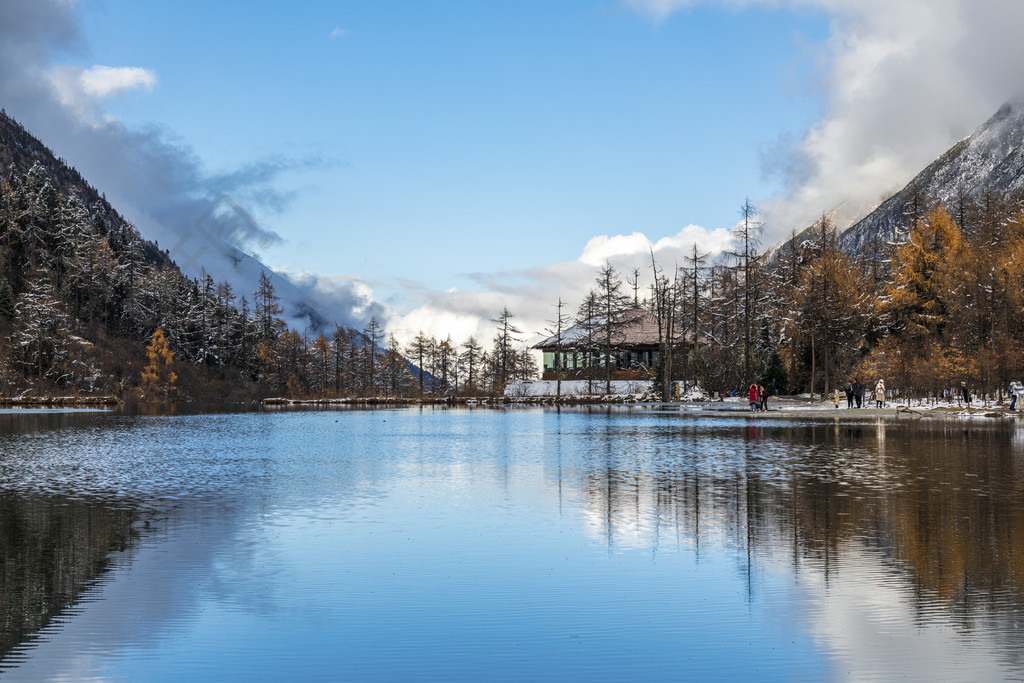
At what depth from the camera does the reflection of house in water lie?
95438 mm

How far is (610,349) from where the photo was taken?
94750 mm

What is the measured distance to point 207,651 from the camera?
7.79 meters

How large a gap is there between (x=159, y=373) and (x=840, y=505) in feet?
331

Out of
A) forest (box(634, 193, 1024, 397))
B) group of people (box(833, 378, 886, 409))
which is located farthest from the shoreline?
group of people (box(833, 378, 886, 409))

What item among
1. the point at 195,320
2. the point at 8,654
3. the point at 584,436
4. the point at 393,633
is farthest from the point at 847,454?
the point at 195,320

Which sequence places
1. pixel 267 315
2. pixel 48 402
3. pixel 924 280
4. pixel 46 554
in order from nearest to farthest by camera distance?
pixel 46 554
pixel 924 280
pixel 48 402
pixel 267 315

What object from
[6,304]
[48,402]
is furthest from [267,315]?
[48,402]

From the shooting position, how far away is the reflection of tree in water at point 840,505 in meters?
11.1

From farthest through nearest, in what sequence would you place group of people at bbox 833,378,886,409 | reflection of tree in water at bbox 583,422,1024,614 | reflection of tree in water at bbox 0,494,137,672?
group of people at bbox 833,378,886,409 < reflection of tree in water at bbox 583,422,1024,614 < reflection of tree in water at bbox 0,494,137,672

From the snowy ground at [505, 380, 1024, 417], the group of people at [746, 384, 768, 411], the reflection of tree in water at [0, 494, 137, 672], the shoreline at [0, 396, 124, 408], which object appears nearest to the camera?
the reflection of tree in water at [0, 494, 137, 672]

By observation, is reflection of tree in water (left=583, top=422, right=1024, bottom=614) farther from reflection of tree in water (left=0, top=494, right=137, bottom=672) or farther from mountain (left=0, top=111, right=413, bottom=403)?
mountain (left=0, top=111, right=413, bottom=403)

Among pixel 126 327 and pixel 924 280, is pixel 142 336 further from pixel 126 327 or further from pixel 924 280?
pixel 924 280

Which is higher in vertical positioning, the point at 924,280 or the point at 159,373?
the point at 924,280

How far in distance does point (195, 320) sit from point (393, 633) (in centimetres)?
12155
